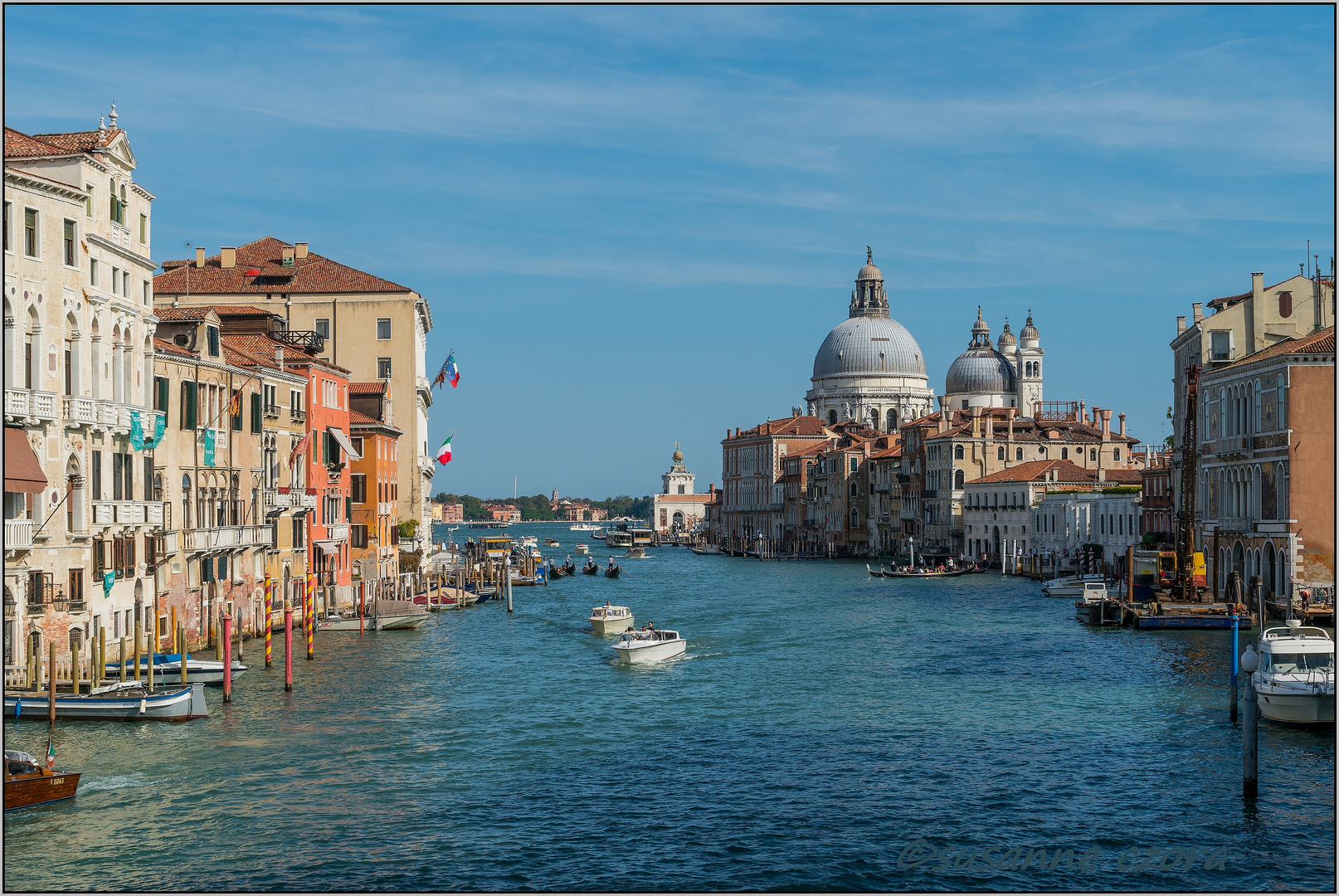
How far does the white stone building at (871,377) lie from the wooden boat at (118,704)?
112332mm

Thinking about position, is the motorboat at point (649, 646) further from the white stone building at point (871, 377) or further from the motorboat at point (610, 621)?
the white stone building at point (871, 377)

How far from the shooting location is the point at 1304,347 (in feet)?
122

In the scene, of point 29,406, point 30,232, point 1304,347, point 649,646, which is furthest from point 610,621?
point 30,232

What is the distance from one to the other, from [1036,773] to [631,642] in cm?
1361

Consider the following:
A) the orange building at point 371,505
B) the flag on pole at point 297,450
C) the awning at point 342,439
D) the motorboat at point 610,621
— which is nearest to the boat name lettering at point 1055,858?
the flag on pole at point 297,450

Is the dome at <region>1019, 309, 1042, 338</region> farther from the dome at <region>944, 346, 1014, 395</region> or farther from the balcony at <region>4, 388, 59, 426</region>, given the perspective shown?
the balcony at <region>4, 388, 59, 426</region>

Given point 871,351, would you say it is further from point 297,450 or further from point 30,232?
point 30,232

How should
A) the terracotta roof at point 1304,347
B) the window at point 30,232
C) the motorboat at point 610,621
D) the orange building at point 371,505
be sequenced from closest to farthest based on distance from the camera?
the window at point 30,232
the terracotta roof at point 1304,347
the motorboat at point 610,621
the orange building at point 371,505

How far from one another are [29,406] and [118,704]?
4.43m

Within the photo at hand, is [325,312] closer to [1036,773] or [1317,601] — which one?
[1317,601]

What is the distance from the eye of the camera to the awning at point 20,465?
21312 mm

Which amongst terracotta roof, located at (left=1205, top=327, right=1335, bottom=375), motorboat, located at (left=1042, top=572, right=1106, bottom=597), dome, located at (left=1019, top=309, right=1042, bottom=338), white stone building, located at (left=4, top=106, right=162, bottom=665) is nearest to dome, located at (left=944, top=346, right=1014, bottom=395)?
dome, located at (left=1019, top=309, right=1042, bottom=338)

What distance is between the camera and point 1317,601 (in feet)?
117

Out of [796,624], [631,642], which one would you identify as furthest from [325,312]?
[631,642]
